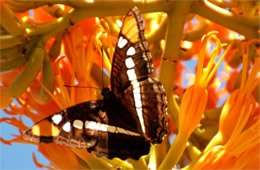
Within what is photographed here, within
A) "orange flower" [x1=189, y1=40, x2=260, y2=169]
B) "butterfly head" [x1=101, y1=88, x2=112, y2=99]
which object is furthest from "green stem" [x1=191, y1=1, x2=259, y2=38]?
"butterfly head" [x1=101, y1=88, x2=112, y2=99]

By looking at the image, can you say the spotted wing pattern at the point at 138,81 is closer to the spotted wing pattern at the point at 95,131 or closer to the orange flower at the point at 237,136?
the spotted wing pattern at the point at 95,131

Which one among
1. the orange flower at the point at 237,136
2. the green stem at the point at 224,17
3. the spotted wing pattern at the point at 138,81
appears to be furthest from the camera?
the green stem at the point at 224,17

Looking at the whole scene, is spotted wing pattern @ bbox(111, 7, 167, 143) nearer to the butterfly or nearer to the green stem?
the butterfly

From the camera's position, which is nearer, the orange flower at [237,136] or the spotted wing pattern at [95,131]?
the spotted wing pattern at [95,131]

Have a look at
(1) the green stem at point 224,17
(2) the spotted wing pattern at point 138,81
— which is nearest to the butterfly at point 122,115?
(2) the spotted wing pattern at point 138,81

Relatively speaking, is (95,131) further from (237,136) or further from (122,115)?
(237,136)

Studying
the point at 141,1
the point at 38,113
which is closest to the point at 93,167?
the point at 38,113

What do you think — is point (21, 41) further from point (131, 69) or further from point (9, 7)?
point (131, 69)
